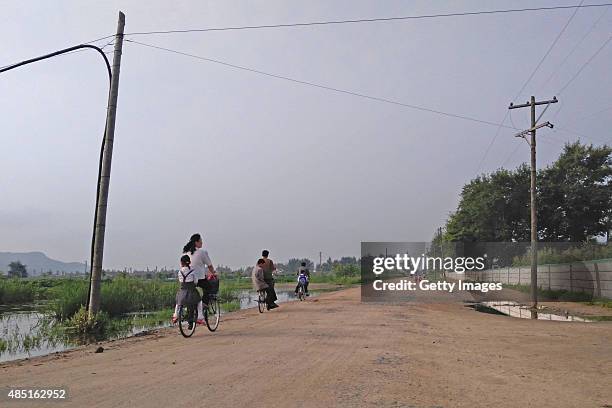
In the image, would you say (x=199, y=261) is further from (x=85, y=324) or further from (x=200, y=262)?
(x=85, y=324)

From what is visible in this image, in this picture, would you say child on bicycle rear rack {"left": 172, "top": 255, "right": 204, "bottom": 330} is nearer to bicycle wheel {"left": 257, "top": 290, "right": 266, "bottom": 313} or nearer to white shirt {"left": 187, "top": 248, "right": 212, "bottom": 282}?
white shirt {"left": 187, "top": 248, "right": 212, "bottom": 282}

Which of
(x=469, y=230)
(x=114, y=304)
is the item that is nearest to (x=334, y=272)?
(x=469, y=230)

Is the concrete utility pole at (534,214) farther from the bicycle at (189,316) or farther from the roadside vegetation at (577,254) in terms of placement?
the bicycle at (189,316)

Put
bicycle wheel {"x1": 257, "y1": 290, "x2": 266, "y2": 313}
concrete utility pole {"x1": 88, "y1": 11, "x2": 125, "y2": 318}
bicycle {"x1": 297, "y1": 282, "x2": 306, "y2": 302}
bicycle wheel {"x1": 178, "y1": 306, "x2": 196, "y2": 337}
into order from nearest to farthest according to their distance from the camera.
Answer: bicycle wheel {"x1": 178, "y1": 306, "x2": 196, "y2": 337}, concrete utility pole {"x1": 88, "y1": 11, "x2": 125, "y2": 318}, bicycle wheel {"x1": 257, "y1": 290, "x2": 266, "y2": 313}, bicycle {"x1": 297, "y1": 282, "x2": 306, "y2": 302}

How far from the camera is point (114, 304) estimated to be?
2303 centimetres

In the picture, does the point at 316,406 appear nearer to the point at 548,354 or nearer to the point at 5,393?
the point at 5,393

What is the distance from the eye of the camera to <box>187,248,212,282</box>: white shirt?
11.3m

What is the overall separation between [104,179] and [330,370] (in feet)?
27.4

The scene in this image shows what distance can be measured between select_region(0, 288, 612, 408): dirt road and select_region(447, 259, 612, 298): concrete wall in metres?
14.7

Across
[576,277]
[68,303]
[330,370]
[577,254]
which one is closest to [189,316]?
[330,370]

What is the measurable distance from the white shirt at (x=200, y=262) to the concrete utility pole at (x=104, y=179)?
262 cm

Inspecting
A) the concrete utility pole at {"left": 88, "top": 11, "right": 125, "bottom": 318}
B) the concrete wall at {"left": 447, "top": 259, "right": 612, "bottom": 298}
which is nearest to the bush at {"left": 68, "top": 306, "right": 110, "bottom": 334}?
the concrete utility pole at {"left": 88, "top": 11, "right": 125, "bottom": 318}

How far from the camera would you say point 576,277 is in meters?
29.0

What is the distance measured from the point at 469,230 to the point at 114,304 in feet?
133
